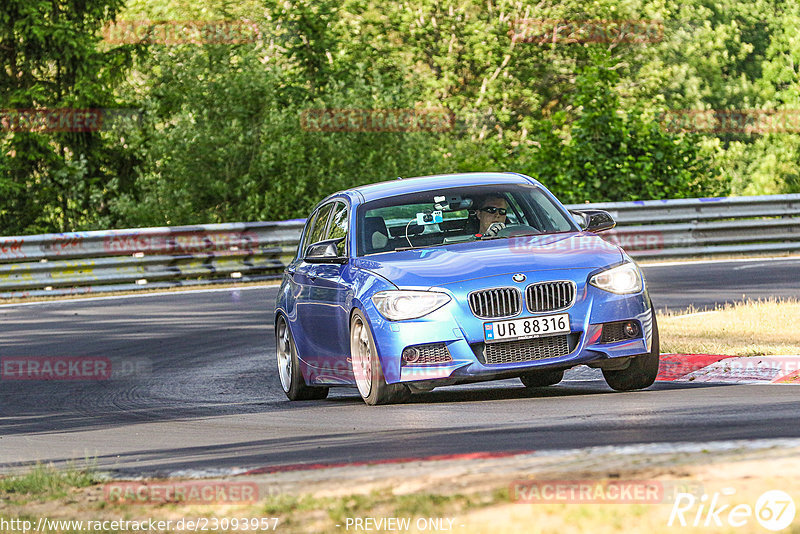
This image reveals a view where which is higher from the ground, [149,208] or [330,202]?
[330,202]

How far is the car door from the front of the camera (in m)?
10.0

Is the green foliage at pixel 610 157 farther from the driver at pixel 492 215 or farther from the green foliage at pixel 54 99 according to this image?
the driver at pixel 492 215

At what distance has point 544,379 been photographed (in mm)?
10930

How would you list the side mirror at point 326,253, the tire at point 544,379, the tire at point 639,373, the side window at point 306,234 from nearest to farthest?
the tire at point 639,373 → the side mirror at point 326,253 → the tire at point 544,379 → the side window at point 306,234

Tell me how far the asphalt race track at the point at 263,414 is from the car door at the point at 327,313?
11.0 inches

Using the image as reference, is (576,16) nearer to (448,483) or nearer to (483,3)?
(483,3)

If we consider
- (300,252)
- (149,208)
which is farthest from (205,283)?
(300,252)

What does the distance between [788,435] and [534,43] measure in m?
41.5

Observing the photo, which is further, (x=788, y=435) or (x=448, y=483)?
(x=788, y=435)

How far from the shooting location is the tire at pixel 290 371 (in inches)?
436

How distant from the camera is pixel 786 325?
41.7ft
